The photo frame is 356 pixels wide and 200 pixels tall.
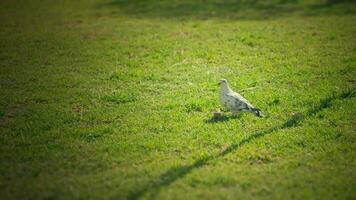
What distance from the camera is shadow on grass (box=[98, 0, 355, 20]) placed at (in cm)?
2166

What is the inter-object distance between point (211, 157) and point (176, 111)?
2.48m

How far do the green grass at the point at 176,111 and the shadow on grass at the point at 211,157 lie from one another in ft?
0.10

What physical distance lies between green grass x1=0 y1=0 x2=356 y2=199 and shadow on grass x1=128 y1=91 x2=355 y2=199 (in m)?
0.03

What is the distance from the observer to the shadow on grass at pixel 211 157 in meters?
6.79

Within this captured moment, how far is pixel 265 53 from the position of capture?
48.4ft

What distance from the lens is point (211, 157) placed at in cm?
781

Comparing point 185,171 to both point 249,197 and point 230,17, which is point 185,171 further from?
point 230,17

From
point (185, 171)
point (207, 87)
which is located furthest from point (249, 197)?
point (207, 87)

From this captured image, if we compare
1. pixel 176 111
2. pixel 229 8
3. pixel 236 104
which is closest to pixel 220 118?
A: pixel 236 104

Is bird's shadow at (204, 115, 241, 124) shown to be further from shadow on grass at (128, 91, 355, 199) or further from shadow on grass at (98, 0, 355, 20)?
shadow on grass at (98, 0, 355, 20)

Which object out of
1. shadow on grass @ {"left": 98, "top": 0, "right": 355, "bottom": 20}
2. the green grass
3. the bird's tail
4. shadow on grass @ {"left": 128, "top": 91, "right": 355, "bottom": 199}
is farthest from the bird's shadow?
shadow on grass @ {"left": 98, "top": 0, "right": 355, "bottom": 20}

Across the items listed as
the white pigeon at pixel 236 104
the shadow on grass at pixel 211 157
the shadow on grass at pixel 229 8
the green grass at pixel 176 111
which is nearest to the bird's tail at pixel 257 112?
the white pigeon at pixel 236 104

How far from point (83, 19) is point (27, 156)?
15.0 m

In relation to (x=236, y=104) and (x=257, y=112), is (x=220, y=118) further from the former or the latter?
(x=257, y=112)
